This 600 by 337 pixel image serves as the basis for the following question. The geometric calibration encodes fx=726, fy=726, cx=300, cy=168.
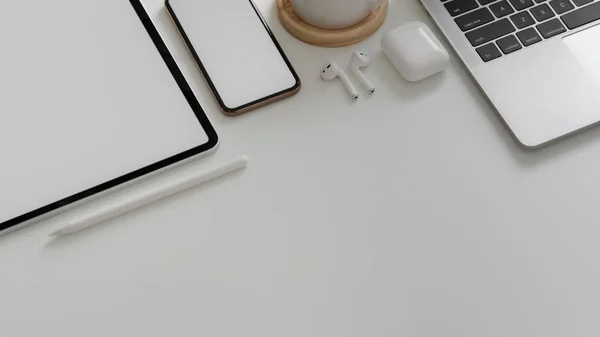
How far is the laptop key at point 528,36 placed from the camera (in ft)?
2.18

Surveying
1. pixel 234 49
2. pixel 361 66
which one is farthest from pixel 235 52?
pixel 361 66

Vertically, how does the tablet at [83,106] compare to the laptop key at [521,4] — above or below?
above

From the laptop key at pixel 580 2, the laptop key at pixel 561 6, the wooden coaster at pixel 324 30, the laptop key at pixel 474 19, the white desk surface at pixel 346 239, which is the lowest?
the white desk surface at pixel 346 239

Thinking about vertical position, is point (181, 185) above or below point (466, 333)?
above

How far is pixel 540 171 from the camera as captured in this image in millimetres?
625

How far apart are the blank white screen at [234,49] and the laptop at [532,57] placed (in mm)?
161

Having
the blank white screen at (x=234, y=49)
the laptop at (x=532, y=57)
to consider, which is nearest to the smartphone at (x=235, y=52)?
the blank white screen at (x=234, y=49)

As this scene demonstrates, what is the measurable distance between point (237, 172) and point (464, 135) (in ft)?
0.66

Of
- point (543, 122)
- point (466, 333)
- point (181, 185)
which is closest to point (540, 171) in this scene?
point (543, 122)

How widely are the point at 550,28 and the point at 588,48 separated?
0.04m

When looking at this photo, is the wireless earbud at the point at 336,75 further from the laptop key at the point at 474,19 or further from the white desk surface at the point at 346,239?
the laptop key at the point at 474,19

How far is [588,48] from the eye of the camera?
67 cm

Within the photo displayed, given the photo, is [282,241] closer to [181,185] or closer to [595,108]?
[181,185]

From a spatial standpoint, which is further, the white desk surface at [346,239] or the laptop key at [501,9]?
the laptop key at [501,9]
